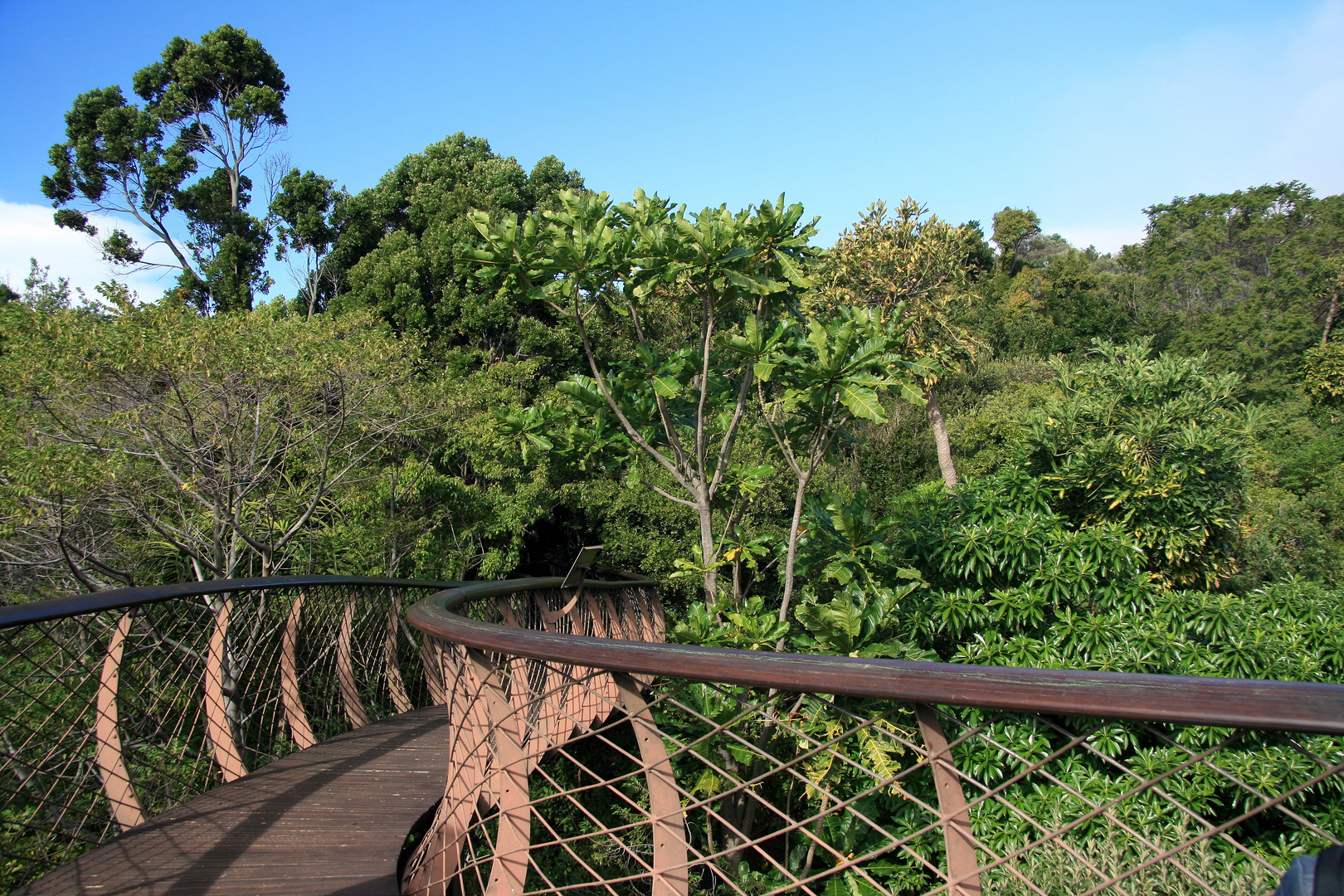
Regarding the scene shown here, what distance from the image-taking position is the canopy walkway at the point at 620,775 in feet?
3.43

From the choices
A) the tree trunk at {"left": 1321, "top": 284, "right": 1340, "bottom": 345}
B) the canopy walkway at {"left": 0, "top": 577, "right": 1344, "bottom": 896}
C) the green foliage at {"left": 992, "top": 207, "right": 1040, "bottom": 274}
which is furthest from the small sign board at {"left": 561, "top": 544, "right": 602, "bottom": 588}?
the green foliage at {"left": 992, "top": 207, "right": 1040, "bottom": 274}

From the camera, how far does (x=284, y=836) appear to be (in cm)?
243

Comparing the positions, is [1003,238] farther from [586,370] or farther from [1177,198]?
[586,370]

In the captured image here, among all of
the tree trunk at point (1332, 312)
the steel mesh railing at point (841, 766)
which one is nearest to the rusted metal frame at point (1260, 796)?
the steel mesh railing at point (841, 766)

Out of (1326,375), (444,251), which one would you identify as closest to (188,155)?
(444,251)

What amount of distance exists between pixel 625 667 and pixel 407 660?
7550 millimetres

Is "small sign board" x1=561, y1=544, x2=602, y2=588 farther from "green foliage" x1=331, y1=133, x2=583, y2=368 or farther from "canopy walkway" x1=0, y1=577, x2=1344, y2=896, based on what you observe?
"green foliage" x1=331, y1=133, x2=583, y2=368

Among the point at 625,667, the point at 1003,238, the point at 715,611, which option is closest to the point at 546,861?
the point at 715,611

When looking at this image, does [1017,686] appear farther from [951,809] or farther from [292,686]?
[292,686]

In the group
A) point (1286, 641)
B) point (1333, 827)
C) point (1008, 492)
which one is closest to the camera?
point (1333, 827)

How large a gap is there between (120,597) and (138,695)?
321 centimetres

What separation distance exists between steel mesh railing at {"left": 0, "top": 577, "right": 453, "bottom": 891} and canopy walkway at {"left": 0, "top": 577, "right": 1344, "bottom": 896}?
20 mm

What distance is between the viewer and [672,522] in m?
13.8

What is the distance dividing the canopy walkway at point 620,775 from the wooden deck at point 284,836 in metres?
0.01
